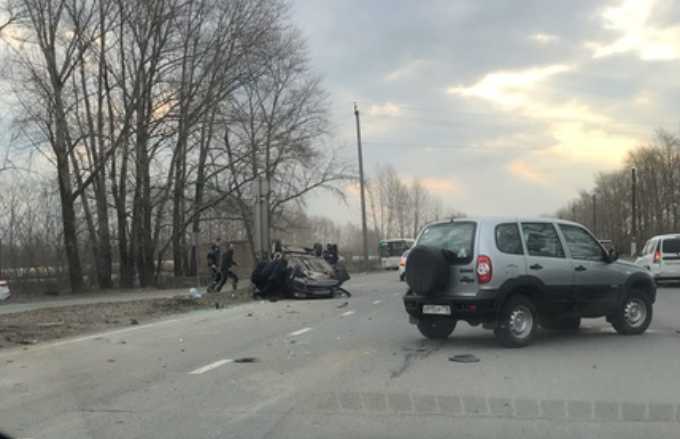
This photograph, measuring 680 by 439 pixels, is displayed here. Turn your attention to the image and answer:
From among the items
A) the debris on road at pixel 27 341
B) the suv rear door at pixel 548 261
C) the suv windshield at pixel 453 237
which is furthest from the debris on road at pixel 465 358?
the debris on road at pixel 27 341

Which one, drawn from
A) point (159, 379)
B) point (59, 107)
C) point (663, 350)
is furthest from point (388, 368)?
point (59, 107)

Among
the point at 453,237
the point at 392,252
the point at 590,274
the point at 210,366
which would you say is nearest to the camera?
the point at 210,366

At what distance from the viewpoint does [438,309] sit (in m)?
9.92

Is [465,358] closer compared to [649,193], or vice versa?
[465,358]

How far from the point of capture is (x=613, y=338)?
1080 centimetres

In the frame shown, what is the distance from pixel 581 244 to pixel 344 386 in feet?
17.2

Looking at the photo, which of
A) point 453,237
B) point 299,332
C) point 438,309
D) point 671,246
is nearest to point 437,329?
point 438,309

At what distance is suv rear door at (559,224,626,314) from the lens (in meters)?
10.5

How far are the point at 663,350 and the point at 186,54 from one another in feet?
87.2

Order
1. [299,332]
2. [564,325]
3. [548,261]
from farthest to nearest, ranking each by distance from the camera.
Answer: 1. [299,332]
2. [564,325]
3. [548,261]

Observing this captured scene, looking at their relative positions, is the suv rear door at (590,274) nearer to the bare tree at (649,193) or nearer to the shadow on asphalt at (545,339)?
the shadow on asphalt at (545,339)

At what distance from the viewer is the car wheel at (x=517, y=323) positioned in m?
9.71

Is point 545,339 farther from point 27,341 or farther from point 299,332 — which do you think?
point 27,341

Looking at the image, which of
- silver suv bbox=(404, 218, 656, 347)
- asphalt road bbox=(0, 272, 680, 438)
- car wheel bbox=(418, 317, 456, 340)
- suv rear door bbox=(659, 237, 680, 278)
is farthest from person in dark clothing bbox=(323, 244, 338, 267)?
silver suv bbox=(404, 218, 656, 347)
